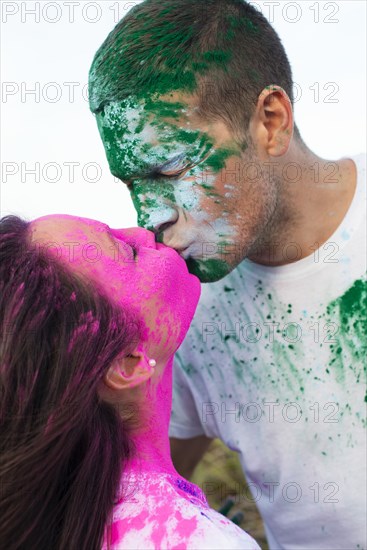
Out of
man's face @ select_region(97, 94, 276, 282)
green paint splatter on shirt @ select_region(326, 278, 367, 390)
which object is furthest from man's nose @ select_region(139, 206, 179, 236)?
green paint splatter on shirt @ select_region(326, 278, 367, 390)

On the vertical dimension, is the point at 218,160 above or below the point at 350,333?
above

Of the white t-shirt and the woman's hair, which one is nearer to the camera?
the woman's hair

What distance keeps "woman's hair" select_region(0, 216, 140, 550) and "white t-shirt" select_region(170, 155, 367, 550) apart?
751mm

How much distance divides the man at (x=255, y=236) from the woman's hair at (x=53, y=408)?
Answer: 0.47 meters

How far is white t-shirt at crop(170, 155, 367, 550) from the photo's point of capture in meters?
1.80

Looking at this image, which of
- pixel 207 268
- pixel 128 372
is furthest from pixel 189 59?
pixel 128 372

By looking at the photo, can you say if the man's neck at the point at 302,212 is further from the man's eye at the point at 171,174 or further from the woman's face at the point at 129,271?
the woman's face at the point at 129,271

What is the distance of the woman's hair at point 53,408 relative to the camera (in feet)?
3.71

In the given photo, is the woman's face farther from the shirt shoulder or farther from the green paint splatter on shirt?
the green paint splatter on shirt

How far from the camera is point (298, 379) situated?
1.87 metres

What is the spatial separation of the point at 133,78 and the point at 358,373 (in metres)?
1.00

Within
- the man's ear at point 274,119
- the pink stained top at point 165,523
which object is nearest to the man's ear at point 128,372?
the pink stained top at point 165,523

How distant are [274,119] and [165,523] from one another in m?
1.13

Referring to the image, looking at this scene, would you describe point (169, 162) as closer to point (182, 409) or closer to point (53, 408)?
point (53, 408)
